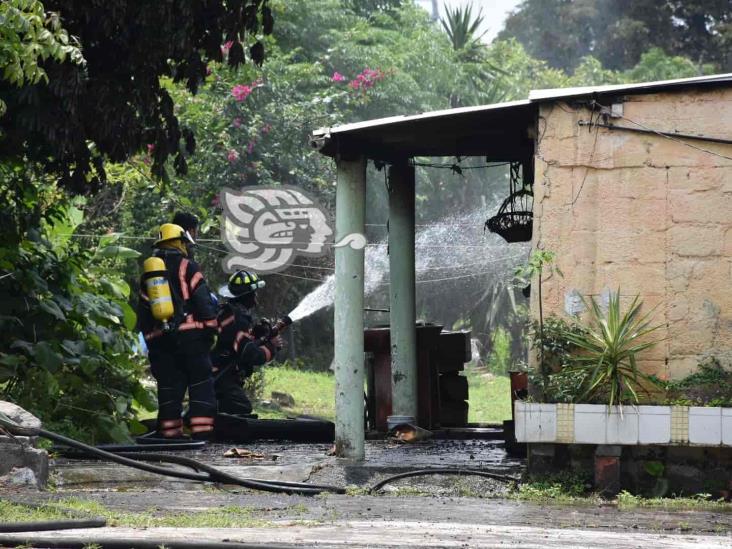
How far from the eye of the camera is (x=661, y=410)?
28.6ft

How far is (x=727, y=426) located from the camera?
8.61 metres

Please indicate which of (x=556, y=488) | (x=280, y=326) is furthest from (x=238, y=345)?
(x=556, y=488)

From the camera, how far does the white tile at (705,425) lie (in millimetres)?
8609

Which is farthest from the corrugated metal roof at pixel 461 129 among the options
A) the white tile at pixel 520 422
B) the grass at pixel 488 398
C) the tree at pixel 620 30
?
the tree at pixel 620 30

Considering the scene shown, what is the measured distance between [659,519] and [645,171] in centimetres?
257

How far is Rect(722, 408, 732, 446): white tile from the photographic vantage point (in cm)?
859

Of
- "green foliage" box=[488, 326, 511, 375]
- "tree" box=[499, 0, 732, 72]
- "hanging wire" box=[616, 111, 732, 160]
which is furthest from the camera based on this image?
"tree" box=[499, 0, 732, 72]

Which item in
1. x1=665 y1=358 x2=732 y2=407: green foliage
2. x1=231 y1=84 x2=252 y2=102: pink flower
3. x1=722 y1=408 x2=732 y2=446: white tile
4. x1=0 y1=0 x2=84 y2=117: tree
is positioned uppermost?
x1=231 y1=84 x2=252 y2=102: pink flower

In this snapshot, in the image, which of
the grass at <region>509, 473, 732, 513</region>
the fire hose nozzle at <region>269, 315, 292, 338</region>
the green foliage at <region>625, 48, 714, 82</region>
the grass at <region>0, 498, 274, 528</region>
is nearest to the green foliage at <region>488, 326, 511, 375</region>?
the green foliage at <region>625, 48, 714, 82</region>

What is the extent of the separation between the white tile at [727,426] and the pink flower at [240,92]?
1503 cm

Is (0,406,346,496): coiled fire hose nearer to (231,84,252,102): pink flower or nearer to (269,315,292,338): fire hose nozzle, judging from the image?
(269,315,292,338): fire hose nozzle

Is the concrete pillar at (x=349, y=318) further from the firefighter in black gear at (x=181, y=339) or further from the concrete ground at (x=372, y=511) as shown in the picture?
the firefighter in black gear at (x=181, y=339)

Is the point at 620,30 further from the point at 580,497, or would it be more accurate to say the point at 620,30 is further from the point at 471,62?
the point at 580,497

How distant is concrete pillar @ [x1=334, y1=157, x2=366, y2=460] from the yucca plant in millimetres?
1959
